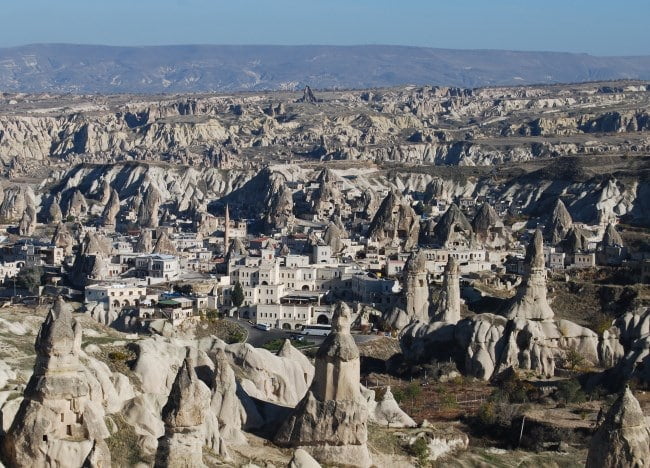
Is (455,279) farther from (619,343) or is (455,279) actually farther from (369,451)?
(369,451)

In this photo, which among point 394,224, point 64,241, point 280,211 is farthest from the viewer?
point 280,211

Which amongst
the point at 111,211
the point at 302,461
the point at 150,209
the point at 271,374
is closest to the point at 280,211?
the point at 150,209

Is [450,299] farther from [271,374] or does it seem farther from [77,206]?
[77,206]

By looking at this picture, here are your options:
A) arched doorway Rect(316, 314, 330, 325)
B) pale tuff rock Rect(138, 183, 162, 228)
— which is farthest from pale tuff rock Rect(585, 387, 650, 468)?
pale tuff rock Rect(138, 183, 162, 228)

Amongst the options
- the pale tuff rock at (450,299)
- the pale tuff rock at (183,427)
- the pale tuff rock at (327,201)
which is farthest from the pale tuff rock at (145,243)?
the pale tuff rock at (183,427)

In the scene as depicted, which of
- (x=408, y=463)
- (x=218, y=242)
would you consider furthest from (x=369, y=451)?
(x=218, y=242)

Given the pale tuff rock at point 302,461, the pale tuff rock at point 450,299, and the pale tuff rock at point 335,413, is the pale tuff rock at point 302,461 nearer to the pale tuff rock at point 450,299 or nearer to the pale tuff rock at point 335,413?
the pale tuff rock at point 335,413

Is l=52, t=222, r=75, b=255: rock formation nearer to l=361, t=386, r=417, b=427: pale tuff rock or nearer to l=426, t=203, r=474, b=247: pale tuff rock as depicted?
l=426, t=203, r=474, b=247: pale tuff rock
